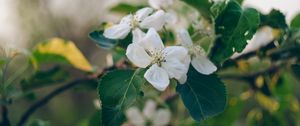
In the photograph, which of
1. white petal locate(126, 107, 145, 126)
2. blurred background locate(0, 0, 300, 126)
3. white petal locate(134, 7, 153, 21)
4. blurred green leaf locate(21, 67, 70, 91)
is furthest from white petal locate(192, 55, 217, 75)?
blurred background locate(0, 0, 300, 126)

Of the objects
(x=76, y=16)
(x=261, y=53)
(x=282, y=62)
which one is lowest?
(x=76, y=16)

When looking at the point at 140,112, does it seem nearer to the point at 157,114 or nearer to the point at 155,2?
the point at 157,114

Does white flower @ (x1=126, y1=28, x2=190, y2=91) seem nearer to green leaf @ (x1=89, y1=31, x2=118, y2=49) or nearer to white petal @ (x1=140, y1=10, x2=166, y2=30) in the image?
white petal @ (x1=140, y1=10, x2=166, y2=30)

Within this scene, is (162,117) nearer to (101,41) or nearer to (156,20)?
(101,41)

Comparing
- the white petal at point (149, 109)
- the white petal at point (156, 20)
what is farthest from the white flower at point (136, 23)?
the white petal at point (149, 109)

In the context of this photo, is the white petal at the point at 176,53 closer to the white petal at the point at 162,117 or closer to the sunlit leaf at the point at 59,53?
the sunlit leaf at the point at 59,53

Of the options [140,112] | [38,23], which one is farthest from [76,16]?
[140,112]

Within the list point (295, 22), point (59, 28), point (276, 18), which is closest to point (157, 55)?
point (276, 18)

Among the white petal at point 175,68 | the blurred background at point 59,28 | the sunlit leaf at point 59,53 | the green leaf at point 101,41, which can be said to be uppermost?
the white petal at point 175,68
